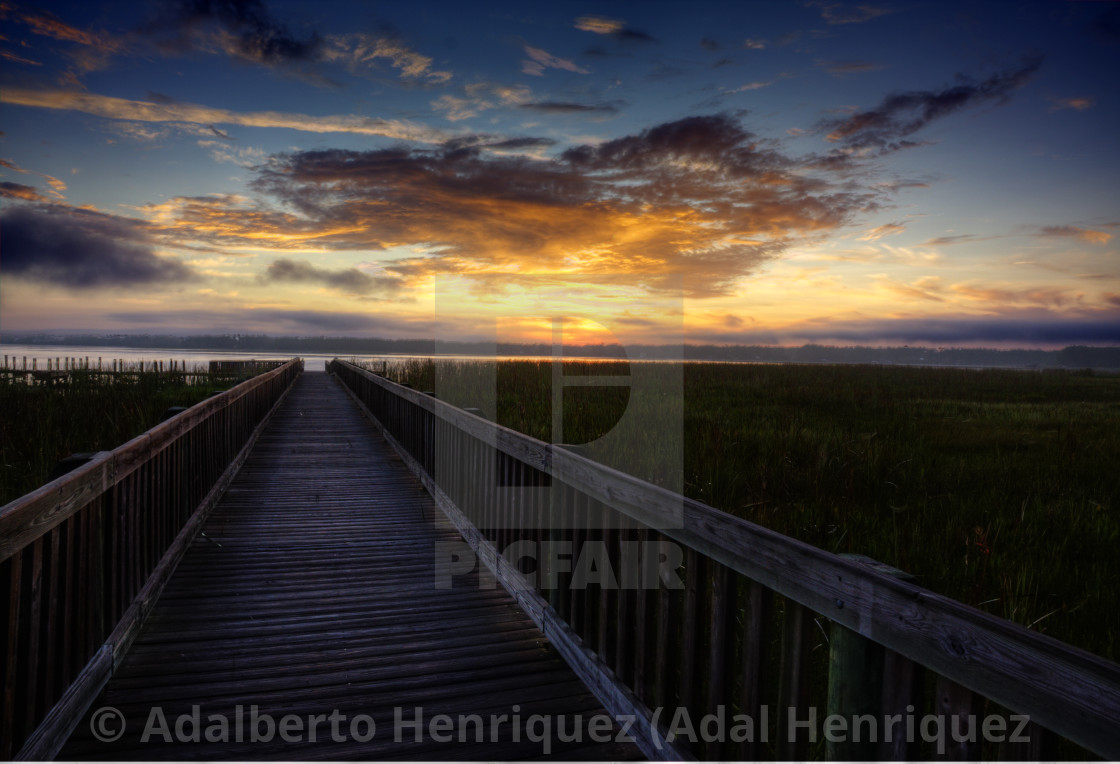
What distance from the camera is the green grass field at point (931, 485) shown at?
4152mm

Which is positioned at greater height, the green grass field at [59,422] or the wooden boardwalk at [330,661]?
the green grass field at [59,422]

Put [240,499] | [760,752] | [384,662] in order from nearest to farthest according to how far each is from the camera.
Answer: [760,752]
[384,662]
[240,499]

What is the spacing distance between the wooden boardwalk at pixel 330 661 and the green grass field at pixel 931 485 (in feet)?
8.07

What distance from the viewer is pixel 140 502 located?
12.6 feet

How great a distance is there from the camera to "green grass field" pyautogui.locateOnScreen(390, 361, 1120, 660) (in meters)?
4.15

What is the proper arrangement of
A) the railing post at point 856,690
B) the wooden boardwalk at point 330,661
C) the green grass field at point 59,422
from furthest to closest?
the green grass field at point 59,422 → the wooden boardwalk at point 330,661 → the railing post at point 856,690

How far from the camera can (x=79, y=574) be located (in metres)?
2.88

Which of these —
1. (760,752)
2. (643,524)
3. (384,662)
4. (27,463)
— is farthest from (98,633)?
(27,463)

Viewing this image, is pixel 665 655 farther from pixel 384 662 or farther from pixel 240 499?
pixel 240 499

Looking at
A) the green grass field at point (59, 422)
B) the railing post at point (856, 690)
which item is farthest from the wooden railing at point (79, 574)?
the railing post at point (856, 690)

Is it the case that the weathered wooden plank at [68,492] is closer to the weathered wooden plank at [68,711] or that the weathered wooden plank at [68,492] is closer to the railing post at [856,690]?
the weathered wooden plank at [68,711]

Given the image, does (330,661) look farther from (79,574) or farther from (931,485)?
(931,485)

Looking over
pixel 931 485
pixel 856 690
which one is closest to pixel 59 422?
pixel 856 690

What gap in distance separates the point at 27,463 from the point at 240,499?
105 inches
